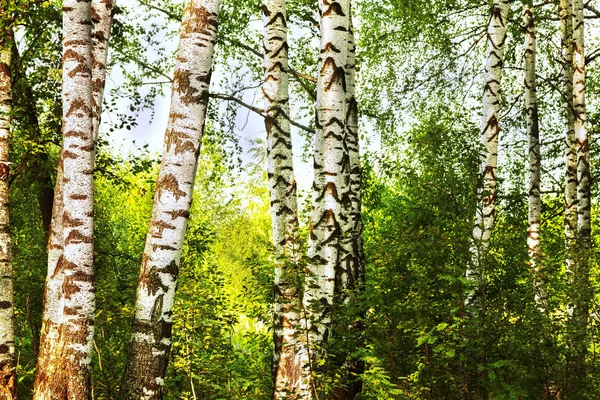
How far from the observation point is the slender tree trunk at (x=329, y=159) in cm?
636

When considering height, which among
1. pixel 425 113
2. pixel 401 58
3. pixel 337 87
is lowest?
pixel 337 87

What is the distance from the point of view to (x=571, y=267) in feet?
27.0

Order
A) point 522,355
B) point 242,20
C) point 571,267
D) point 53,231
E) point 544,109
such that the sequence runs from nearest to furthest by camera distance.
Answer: point 53,231 < point 522,355 < point 571,267 < point 242,20 < point 544,109

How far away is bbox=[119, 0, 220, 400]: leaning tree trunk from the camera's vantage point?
5.14 m

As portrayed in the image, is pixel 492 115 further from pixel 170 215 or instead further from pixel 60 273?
pixel 60 273

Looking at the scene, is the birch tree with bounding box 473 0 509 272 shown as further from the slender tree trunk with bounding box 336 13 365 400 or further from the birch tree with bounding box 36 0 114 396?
the birch tree with bounding box 36 0 114 396

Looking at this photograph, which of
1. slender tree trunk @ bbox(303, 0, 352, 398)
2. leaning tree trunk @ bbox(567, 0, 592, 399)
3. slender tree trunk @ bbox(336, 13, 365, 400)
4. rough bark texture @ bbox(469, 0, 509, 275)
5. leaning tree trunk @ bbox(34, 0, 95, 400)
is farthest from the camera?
rough bark texture @ bbox(469, 0, 509, 275)

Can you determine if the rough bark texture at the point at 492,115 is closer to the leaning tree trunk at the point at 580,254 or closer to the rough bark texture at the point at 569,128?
the leaning tree trunk at the point at 580,254

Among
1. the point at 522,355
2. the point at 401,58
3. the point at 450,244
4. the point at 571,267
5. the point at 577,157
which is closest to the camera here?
the point at 522,355

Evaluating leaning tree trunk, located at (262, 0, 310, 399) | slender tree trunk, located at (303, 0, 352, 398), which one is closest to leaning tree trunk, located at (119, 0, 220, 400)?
slender tree trunk, located at (303, 0, 352, 398)

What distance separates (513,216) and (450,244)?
9.09 m

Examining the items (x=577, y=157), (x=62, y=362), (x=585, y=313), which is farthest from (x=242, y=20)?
(x=62, y=362)

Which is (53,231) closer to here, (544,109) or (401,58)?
(401,58)

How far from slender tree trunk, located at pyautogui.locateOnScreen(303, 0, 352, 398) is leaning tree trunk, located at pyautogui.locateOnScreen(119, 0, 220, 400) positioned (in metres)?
1.38
